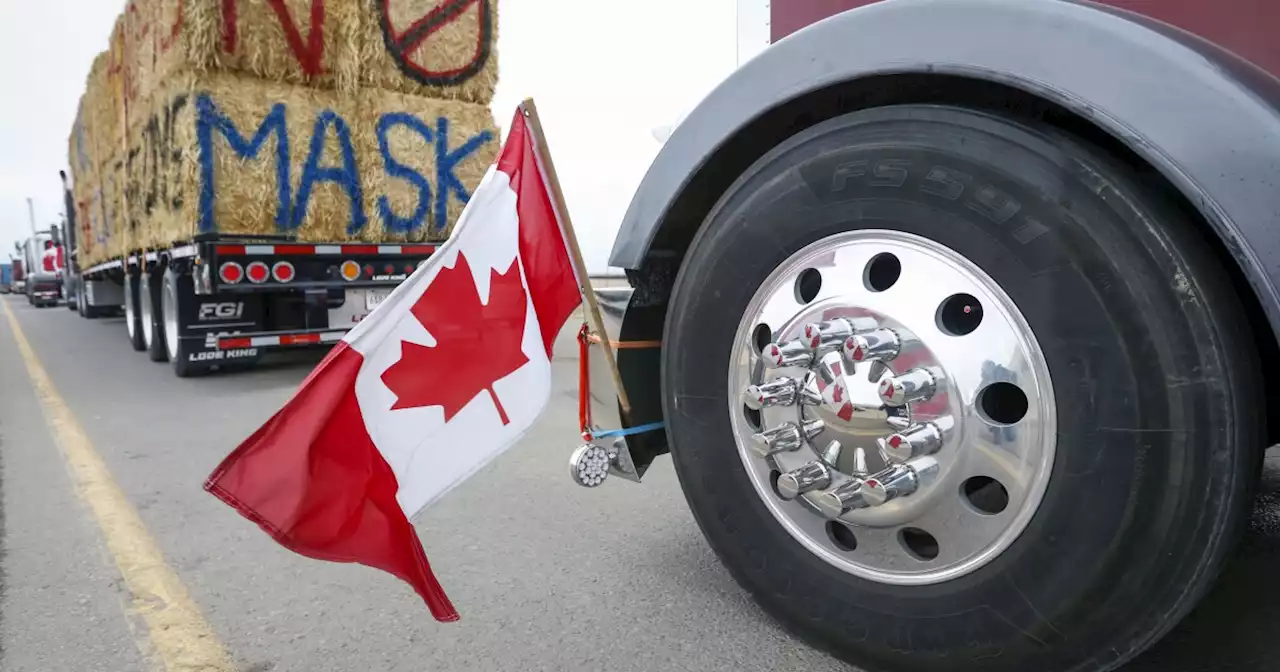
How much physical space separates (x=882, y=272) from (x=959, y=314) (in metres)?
0.18

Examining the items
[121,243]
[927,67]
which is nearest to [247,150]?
[121,243]

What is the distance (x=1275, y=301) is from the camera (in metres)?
1.15

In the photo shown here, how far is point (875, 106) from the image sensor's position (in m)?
1.74

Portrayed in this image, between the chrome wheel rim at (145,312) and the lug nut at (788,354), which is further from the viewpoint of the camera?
the chrome wheel rim at (145,312)

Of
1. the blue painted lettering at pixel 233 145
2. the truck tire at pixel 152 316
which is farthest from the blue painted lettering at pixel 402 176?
the truck tire at pixel 152 316

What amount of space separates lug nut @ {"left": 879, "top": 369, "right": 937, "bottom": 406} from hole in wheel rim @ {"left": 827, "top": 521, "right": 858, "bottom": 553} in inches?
14.0

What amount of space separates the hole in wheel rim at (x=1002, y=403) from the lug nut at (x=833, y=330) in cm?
24

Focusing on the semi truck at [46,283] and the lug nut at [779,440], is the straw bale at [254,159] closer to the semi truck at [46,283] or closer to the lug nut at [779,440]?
the lug nut at [779,440]

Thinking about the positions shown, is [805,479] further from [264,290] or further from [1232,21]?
[264,290]

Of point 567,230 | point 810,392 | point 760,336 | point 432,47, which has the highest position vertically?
point 432,47

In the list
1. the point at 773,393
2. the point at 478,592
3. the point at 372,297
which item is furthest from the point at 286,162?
the point at 773,393

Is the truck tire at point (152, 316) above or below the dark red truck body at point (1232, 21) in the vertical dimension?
below

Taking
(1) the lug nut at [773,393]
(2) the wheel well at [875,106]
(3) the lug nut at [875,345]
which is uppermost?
(2) the wheel well at [875,106]

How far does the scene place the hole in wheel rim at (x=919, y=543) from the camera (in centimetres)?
159
